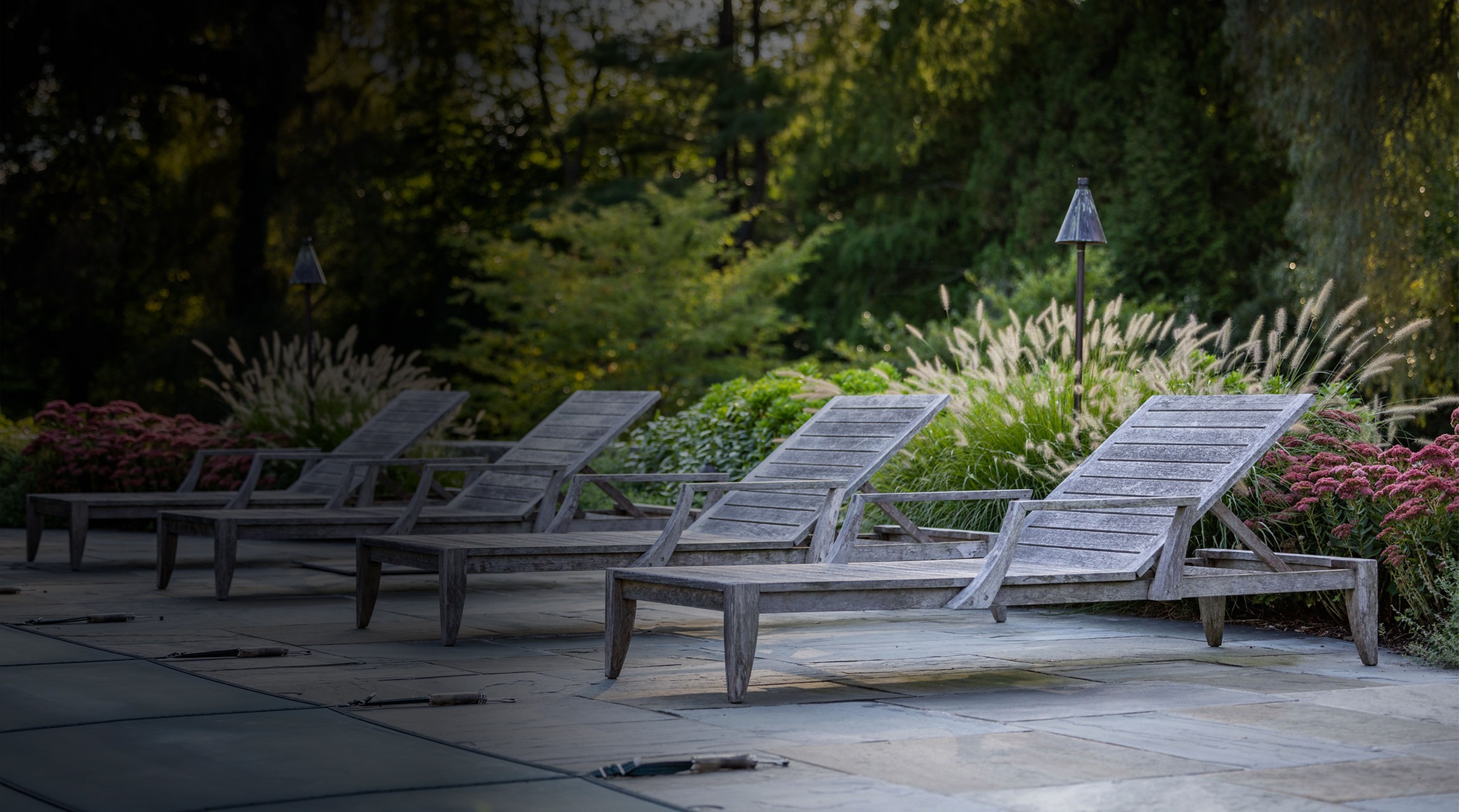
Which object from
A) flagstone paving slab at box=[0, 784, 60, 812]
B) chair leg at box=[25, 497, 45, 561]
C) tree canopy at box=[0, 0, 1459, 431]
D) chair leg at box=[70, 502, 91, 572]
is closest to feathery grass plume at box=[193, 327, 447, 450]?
chair leg at box=[25, 497, 45, 561]

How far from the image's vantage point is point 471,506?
8.48 meters

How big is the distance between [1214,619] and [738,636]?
2321 millimetres

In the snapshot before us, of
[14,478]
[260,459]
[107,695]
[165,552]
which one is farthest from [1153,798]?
[14,478]

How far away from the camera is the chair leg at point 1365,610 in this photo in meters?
5.68

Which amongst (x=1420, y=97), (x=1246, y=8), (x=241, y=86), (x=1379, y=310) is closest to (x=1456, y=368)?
(x=1379, y=310)

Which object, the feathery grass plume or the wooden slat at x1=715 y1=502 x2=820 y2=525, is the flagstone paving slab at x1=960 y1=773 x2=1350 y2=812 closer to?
the wooden slat at x1=715 y1=502 x2=820 y2=525

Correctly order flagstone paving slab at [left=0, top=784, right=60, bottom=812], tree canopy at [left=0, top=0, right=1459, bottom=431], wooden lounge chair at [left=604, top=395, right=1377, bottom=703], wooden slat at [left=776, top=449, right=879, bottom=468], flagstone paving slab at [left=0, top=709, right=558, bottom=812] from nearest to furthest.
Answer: flagstone paving slab at [left=0, top=784, right=60, bottom=812], flagstone paving slab at [left=0, top=709, right=558, bottom=812], wooden lounge chair at [left=604, top=395, right=1377, bottom=703], wooden slat at [left=776, top=449, right=879, bottom=468], tree canopy at [left=0, top=0, right=1459, bottom=431]

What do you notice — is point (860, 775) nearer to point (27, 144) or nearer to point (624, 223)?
point (624, 223)

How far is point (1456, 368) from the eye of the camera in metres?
15.2

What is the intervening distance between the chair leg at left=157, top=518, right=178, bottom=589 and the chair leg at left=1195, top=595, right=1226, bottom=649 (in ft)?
16.7

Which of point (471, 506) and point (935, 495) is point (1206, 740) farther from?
point (471, 506)

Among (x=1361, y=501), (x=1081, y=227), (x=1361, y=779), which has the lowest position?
(x=1361, y=779)

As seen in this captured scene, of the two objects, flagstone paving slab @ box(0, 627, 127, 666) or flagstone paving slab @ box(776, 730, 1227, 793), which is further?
flagstone paving slab @ box(0, 627, 127, 666)

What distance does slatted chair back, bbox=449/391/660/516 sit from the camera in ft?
27.0
